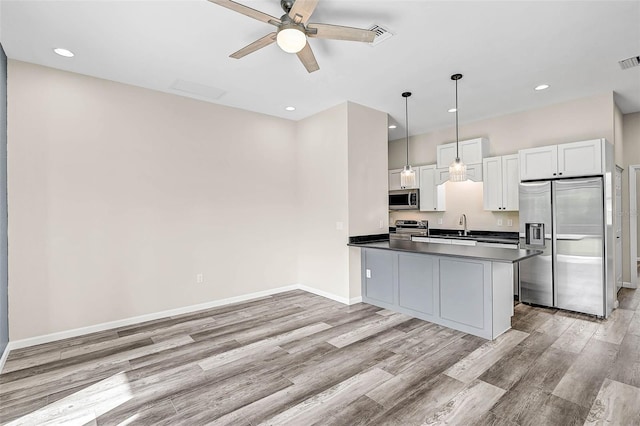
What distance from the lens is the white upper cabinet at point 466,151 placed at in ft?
17.7

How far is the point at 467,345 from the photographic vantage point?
125 inches

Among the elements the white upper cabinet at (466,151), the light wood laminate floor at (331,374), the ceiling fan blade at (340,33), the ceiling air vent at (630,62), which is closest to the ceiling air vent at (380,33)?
the ceiling fan blade at (340,33)

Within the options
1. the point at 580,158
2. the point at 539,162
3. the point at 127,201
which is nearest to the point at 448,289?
the point at 539,162

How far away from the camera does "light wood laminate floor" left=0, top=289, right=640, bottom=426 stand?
2.16 m

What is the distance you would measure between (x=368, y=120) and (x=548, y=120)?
2756 millimetres

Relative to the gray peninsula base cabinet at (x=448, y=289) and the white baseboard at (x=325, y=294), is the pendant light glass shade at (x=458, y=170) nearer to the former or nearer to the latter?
the gray peninsula base cabinet at (x=448, y=289)

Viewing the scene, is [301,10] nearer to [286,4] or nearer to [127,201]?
[286,4]

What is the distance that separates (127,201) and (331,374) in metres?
3.17

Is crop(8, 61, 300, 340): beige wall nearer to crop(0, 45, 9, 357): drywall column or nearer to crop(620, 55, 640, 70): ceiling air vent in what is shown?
crop(0, 45, 9, 357): drywall column

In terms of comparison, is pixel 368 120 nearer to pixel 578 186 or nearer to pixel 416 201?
pixel 416 201

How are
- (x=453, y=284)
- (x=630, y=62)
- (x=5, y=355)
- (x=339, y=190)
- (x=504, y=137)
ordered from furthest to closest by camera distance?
(x=504, y=137), (x=339, y=190), (x=453, y=284), (x=630, y=62), (x=5, y=355)

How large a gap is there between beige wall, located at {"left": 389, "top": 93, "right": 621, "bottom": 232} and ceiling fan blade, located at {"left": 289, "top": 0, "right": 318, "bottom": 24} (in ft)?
14.5

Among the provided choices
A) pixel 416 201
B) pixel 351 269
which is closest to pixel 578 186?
pixel 416 201

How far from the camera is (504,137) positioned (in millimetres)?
5297
